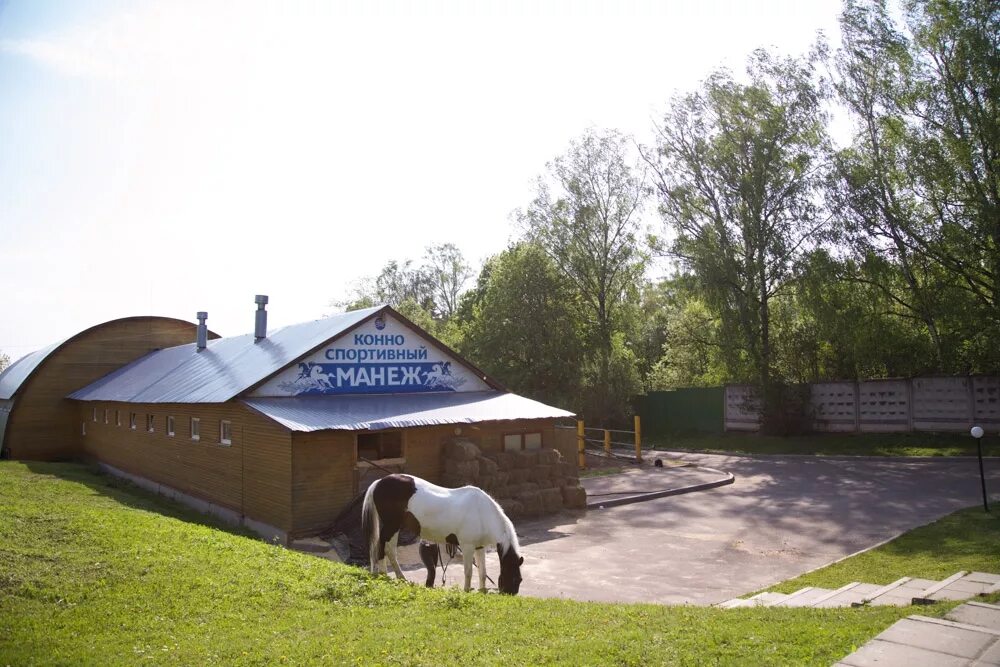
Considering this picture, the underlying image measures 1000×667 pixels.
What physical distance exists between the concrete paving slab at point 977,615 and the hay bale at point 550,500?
35.1 ft

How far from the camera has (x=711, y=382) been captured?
38.1 metres

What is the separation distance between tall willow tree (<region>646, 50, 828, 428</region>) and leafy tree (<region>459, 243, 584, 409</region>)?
21.7 feet

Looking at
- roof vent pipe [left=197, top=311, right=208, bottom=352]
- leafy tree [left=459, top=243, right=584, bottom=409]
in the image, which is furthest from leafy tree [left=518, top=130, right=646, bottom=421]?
roof vent pipe [left=197, top=311, right=208, bottom=352]

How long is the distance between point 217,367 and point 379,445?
637cm

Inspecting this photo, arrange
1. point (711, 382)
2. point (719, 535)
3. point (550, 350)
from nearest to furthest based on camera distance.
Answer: point (719, 535)
point (550, 350)
point (711, 382)

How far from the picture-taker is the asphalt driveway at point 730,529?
35.9 feet

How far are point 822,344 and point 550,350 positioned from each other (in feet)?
39.8

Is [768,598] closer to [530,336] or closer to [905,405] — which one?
[905,405]

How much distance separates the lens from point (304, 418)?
1438 cm

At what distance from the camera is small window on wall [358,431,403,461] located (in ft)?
56.2

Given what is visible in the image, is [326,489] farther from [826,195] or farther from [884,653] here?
[826,195]

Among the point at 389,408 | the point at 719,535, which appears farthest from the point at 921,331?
the point at 389,408

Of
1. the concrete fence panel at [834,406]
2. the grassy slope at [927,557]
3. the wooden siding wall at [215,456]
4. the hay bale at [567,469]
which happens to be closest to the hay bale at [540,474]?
the hay bale at [567,469]

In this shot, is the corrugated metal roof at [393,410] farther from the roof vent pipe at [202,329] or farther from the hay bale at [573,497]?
the roof vent pipe at [202,329]
